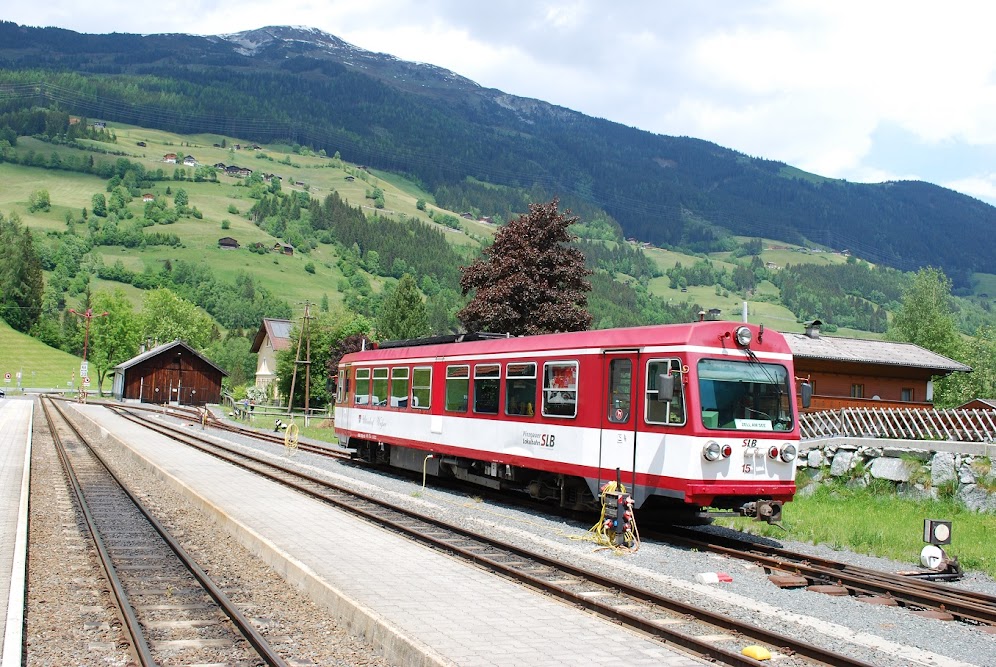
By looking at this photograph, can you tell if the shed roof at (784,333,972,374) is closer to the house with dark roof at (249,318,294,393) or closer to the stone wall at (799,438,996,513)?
the stone wall at (799,438,996,513)

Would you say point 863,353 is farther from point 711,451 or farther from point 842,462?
point 711,451

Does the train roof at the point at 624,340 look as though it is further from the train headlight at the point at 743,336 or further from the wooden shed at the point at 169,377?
the wooden shed at the point at 169,377

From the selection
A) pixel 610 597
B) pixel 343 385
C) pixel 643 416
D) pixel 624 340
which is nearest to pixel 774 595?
pixel 610 597

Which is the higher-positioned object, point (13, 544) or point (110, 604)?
point (13, 544)

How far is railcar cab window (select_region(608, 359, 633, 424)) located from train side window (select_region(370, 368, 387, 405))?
401 inches

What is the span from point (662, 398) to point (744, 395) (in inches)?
62.6

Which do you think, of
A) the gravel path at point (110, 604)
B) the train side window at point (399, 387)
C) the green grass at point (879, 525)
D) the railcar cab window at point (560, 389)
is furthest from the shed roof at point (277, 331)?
the railcar cab window at point (560, 389)

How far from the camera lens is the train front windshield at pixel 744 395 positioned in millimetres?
13609

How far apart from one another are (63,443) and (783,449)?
2732 centimetres

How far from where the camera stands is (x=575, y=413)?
608 inches

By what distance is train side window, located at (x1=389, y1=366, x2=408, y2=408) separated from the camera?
22.4 m

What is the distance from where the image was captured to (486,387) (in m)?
18.3

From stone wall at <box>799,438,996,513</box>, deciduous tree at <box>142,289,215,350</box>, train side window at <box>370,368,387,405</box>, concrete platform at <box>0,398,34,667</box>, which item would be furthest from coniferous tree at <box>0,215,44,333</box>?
stone wall at <box>799,438,996,513</box>

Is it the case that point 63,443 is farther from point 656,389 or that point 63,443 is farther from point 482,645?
point 482,645
